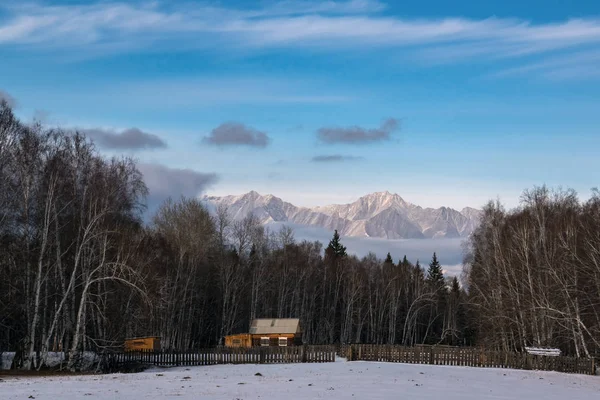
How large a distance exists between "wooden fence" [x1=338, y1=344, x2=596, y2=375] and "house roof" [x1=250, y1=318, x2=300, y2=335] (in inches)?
556

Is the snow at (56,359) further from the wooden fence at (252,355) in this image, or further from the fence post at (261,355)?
the fence post at (261,355)

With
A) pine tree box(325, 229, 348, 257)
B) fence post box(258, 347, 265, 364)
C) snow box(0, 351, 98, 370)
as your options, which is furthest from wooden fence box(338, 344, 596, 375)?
pine tree box(325, 229, 348, 257)

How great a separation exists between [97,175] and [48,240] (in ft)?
15.8

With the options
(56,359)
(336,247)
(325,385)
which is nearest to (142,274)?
(56,359)

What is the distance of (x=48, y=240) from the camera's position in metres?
42.0

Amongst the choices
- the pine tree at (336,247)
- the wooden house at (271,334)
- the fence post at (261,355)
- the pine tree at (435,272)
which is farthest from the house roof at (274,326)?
the pine tree at (435,272)

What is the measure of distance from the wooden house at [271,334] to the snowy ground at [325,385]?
26078 millimetres

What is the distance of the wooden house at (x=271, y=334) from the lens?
66125 millimetres

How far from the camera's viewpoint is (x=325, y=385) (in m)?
29.7

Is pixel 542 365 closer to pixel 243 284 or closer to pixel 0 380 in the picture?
pixel 0 380

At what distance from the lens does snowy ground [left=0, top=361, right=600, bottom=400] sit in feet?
84.0

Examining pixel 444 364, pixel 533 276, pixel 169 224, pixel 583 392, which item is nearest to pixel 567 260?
pixel 533 276

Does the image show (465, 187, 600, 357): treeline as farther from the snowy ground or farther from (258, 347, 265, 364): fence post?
(258, 347, 265, 364): fence post

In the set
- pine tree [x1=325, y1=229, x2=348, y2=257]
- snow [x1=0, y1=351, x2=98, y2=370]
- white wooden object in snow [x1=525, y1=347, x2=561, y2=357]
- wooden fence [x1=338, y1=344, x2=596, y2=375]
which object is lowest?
snow [x1=0, y1=351, x2=98, y2=370]
